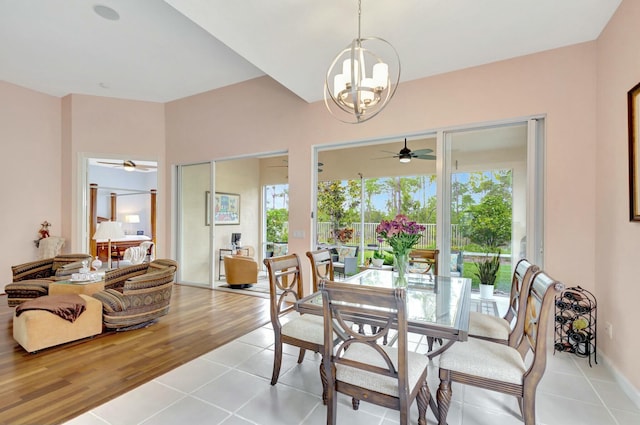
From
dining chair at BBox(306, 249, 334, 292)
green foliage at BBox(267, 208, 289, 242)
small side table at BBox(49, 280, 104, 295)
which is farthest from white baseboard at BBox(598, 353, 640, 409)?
green foliage at BBox(267, 208, 289, 242)

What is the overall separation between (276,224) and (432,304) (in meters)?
6.41

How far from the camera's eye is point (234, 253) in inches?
266

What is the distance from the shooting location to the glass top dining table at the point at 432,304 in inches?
64.4

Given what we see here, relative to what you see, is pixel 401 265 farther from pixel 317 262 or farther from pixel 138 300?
pixel 138 300

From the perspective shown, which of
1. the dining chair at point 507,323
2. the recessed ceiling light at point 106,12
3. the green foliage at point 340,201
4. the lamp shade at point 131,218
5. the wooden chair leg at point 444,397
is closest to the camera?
the wooden chair leg at point 444,397

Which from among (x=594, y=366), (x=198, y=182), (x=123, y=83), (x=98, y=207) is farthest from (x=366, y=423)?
(x=98, y=207)

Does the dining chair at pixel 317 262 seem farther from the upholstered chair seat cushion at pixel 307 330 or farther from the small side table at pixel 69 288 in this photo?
the small side table at pixel 69 288

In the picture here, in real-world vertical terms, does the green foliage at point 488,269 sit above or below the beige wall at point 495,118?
below

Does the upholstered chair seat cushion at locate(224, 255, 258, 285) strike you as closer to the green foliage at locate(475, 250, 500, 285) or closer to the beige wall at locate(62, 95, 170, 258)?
the beige wall at locate(62, 95, 170, 258)

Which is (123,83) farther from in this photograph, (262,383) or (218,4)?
(262,383)

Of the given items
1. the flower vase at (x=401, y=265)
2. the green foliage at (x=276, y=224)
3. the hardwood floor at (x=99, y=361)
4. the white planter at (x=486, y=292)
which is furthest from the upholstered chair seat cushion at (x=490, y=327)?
the green foliage at (x=276, y=224)

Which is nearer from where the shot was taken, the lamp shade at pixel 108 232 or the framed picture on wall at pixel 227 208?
the lamp shade at pixel 108 232

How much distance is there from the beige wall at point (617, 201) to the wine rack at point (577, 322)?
9 cm

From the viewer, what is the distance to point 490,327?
88.6 inches
